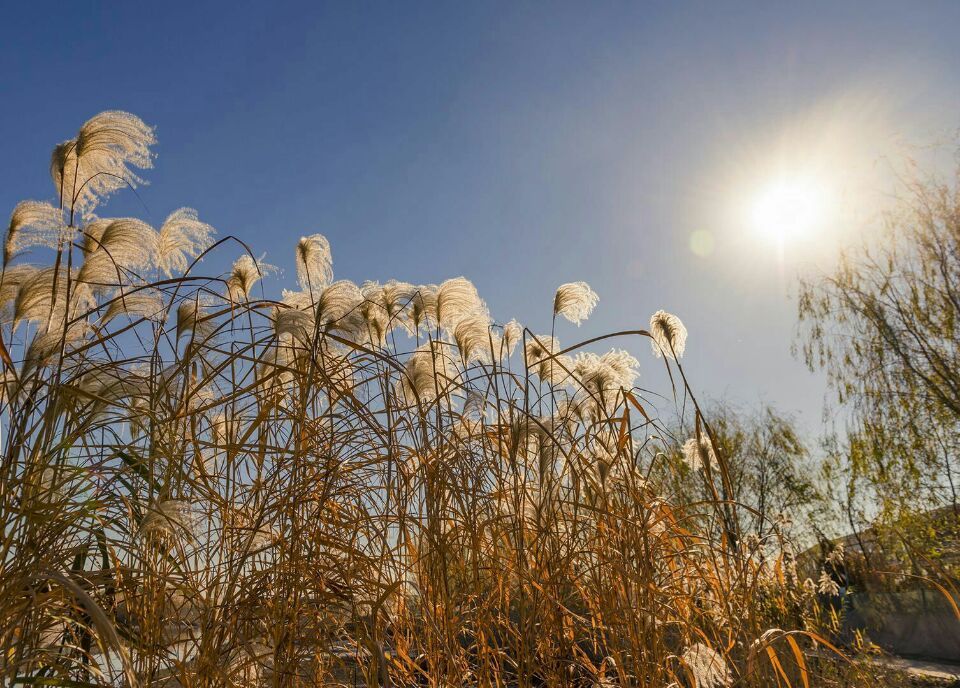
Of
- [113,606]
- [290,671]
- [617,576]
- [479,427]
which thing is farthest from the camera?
[479,427]

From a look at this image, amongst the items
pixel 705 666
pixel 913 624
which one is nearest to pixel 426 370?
pixel 705 666

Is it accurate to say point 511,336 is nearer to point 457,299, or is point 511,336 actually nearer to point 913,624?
point 457,299

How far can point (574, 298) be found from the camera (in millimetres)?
2867

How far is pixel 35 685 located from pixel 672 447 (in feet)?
7.06

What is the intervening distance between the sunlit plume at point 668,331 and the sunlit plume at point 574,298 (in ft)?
1.44

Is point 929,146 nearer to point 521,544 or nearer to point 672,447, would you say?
point 672,447

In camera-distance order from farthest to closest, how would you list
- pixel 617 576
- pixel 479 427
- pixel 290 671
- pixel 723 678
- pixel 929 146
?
pixel 929 146
pixel 479 427
pixel 617 576
pixel 723 678
pixel 290 671

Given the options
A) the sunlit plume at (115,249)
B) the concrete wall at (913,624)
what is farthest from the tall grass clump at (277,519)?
the concrete wall at (913,624)

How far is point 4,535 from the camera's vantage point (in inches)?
59.1

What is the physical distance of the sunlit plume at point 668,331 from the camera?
2.38 meters

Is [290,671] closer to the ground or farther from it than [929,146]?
closer to the ground

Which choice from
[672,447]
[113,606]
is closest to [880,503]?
[672,447]

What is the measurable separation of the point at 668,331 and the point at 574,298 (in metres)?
0.58

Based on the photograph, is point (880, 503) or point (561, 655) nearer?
point (561, 655)
